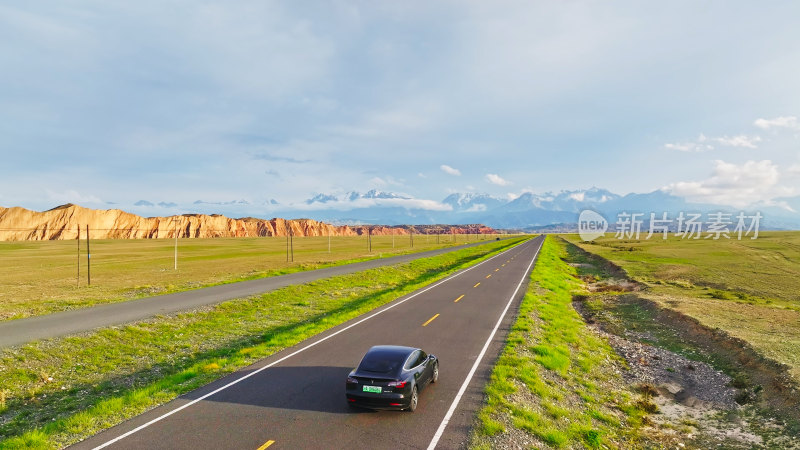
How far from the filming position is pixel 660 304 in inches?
1066

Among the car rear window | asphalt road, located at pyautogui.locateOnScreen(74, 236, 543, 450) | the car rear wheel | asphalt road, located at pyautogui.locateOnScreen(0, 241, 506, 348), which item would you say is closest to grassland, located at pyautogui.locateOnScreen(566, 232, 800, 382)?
asphalt road, located at pyautogui.locateOnScreen(74, 236, 543, 450)

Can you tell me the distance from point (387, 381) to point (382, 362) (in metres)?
0.79

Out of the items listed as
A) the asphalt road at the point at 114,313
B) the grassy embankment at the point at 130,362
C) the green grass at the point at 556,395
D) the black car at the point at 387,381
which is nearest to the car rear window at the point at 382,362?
the black car at the point at 387,381

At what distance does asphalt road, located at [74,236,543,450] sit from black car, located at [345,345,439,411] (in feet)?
1.55

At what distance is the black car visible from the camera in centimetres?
1004

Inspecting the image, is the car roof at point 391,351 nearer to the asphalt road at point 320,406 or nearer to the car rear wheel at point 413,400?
the car rear wheel at point 413,400

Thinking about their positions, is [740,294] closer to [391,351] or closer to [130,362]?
[391,351]

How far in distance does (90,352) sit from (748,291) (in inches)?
1887

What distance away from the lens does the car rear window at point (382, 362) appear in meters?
10.5

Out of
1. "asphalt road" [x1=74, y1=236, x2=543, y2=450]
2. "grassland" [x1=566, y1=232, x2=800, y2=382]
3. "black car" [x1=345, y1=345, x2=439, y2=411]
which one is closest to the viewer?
"asphalt road" [x1=74, y1=236, x2=543, y2=450]

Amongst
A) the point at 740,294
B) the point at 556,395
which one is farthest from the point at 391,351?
the point at 740,294

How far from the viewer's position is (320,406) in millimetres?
10844

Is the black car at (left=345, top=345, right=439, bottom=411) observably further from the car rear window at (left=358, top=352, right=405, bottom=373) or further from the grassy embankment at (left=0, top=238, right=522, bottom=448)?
the grassy embankment at (left=0, top=238, right=522, bottom=448)

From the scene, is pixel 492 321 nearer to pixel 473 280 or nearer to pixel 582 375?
pixel 582 375
